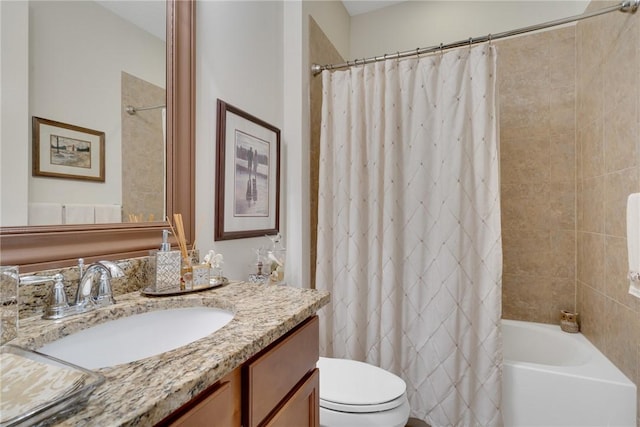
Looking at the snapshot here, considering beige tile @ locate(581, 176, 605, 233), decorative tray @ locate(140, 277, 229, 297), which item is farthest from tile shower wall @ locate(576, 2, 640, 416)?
decorative tray @ locate(140, 277, 229, 297)

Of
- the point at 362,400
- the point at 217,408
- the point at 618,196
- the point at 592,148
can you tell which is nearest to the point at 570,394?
the point at 618,196

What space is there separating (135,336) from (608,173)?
2.14m

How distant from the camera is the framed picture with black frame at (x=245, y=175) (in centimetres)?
130

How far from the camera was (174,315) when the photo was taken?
0.87 meters

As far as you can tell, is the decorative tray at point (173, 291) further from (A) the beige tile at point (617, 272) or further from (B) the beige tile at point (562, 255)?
(B) the beige tile at point (562, 255)

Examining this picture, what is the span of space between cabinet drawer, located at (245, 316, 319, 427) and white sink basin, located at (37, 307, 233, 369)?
0.63 feet

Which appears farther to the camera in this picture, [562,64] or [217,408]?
[562,64]

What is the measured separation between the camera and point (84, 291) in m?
0.76

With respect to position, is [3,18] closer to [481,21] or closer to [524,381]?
[524,381]

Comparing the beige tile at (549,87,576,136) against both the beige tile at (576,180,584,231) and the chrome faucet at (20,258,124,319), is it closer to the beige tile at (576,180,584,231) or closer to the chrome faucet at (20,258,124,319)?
the beige tile at (576,180,584,231)

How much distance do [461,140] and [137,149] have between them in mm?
1379

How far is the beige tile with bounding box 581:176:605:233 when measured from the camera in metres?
1.67

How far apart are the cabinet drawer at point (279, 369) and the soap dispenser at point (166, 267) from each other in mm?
430

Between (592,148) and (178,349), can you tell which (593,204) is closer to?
(592,148)
